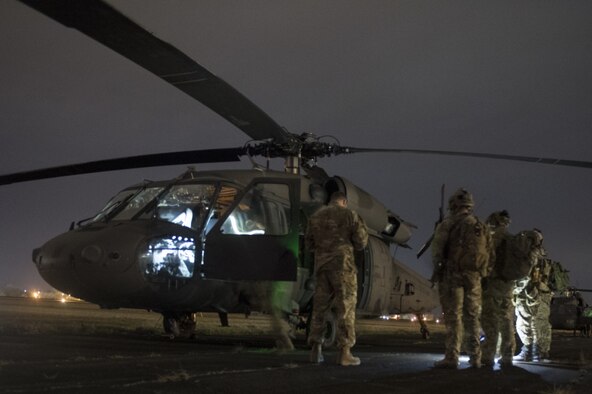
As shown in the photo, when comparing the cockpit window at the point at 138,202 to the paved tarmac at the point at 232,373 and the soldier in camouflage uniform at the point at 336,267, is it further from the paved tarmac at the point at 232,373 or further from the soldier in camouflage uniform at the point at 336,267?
the soldier in camouflage uniform at the point at 336,267

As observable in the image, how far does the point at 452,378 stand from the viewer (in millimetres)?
6277

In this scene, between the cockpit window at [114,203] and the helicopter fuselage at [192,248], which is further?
the cockpit window at [114,203]

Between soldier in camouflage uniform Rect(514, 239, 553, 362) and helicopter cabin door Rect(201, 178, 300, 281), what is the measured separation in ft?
11.2

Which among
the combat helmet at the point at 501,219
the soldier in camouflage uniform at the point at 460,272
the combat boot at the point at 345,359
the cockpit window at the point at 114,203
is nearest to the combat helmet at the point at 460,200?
the soldier in camouflage uniform at the point at 460,272

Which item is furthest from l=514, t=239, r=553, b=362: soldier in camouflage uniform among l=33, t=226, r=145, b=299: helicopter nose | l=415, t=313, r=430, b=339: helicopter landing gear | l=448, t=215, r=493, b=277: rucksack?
l=33, t=226, r=145, b=299: helicopter nose

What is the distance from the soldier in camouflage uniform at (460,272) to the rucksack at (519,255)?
0.72 meters

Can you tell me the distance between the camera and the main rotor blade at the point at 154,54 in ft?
20.5

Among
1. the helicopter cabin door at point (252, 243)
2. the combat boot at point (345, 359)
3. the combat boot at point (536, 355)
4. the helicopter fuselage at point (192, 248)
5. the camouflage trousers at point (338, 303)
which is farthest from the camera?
the combat boot at point (536, 355)

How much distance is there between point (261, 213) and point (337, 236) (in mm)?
2365

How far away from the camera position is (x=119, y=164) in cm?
1148

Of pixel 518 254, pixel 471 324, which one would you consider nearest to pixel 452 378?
pixel 471 324

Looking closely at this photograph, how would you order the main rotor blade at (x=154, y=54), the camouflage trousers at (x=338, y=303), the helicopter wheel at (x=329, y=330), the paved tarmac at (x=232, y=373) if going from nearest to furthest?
the paved tarmac at (x=232, y=373)
the main rotor blade at (x=154, y=54)
the camouflage trousers at (x=338, y=303)
the helicopter wheel at (x=329, y=330)

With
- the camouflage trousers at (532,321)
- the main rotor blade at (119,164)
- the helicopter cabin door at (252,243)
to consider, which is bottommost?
the camouflage trousers at (532,321)

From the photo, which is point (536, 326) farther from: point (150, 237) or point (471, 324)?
point (150, 237)
